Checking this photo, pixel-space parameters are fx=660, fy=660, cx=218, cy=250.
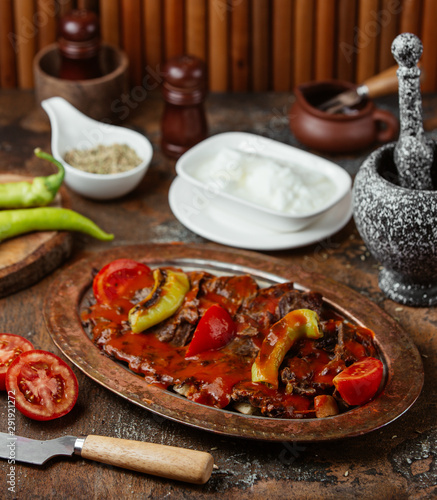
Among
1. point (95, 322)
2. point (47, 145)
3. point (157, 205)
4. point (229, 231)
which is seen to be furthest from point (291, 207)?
point (47, 145)

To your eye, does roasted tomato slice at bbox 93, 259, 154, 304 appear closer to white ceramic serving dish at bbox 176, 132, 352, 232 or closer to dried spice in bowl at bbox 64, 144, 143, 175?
white ceramic serving dish at bbox 176, 132, 352, 232

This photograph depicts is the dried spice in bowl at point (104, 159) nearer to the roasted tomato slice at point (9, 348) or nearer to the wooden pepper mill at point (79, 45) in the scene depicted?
the wooden pepper mill at point (79, 45)

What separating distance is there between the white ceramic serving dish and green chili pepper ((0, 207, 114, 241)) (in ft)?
1.28

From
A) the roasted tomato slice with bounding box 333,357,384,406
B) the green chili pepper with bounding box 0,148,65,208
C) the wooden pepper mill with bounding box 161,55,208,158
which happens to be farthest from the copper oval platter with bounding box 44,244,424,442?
the wooden pepper mill with bounding box 161,55,208,158

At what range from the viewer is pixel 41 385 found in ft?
5.50

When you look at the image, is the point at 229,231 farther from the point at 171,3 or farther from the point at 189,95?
the point at 171,3

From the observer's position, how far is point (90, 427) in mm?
1670

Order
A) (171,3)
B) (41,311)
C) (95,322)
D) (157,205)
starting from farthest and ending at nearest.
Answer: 1. (171,3)
2. (157,205)
3. (41,311)
4. (95,322)

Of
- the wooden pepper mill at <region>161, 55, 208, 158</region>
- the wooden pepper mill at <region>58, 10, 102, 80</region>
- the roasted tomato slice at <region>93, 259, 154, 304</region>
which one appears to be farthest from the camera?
the wooden pepper mill at <region>58, 10, 102, 80</region>

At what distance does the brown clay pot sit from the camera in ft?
9.29

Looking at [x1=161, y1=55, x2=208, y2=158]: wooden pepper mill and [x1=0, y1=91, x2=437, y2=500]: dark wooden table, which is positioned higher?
[x1=161, y1=55, x2=208, y2=158]: wooden pepper mill

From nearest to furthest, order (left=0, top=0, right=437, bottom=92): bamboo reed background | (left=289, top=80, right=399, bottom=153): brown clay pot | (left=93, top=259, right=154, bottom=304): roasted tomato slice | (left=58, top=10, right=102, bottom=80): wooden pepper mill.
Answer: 1. (left=93, top=259, right=154, bottom=304): roasted tomato slice
2. (left=289, top=80, right=399, bottom=153): brown clay pot
3. (left=58, top=10, right=102, bottom=80): wooden pepper mill
4. (left=0, top=0, right=437, bottom=92): bamboo reed background

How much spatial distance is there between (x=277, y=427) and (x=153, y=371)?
0.36 metres

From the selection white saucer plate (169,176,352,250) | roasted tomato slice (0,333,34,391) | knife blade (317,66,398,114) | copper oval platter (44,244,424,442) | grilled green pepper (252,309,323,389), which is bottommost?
white saucer plate (169,176,352,250)
